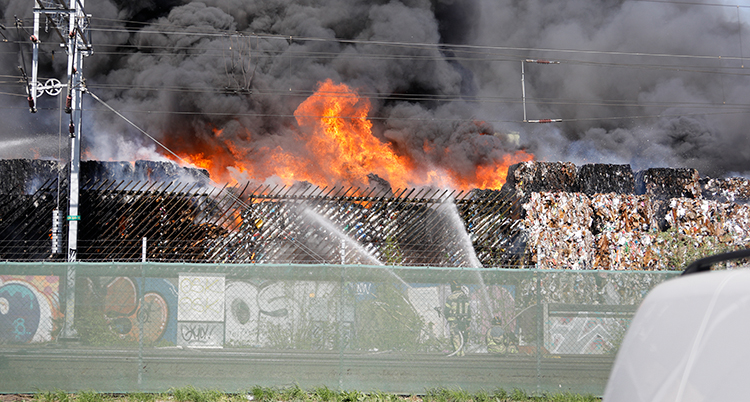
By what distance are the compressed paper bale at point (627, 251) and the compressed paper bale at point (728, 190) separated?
4684 mm

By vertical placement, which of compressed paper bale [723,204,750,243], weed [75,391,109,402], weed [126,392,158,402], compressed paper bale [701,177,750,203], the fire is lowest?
weed [126,392,158,402]

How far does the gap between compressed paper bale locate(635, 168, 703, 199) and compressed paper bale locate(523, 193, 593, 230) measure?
3.67 m

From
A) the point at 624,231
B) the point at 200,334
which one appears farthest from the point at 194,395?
the point at 624,231

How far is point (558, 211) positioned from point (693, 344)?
14738 millimetres

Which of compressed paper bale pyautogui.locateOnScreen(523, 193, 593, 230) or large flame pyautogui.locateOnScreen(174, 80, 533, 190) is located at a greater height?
large flame pyautogui.locateOnScreen(174, 80, 533, 190)

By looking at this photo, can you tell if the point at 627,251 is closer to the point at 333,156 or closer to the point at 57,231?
the point at 57,231

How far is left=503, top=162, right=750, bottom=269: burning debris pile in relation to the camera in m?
15.5

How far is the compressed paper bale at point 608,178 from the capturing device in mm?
17984

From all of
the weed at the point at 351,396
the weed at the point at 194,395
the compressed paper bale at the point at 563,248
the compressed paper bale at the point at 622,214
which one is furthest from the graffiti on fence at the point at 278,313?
the compressed paper bale at the point at 622,214

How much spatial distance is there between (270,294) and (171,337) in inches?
59.9

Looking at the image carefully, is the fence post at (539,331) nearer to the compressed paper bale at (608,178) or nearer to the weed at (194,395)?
the weed at (194,395)

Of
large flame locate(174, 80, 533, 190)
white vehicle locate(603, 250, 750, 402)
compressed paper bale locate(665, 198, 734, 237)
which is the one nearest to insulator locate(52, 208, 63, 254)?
white vehicle locate(603, 250, 750, 402)

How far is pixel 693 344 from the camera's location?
1.73 m

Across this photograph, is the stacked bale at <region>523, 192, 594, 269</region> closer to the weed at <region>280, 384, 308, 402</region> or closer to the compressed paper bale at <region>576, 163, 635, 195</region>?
the compressed paper bale at <region>576, 163, 635, 195</region>
